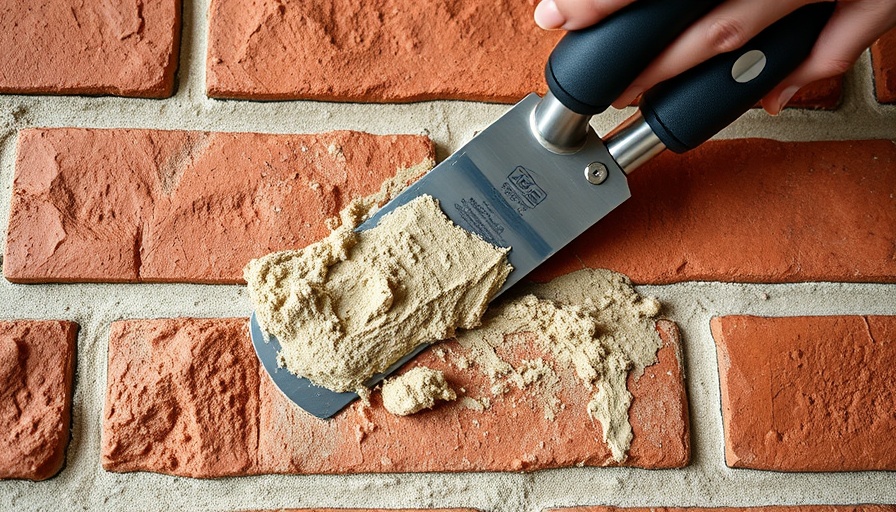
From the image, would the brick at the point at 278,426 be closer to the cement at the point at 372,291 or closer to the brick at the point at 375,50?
the cement at the point at 372,291

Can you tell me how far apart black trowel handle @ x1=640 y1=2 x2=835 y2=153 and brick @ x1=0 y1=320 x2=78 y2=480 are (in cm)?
47

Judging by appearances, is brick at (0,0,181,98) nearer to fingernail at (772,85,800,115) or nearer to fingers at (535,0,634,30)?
fingers at (535,0,634,30)

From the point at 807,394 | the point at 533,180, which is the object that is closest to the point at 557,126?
the point at 533,180

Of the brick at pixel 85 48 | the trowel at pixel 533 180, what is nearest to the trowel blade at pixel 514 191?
the trowel at pixel 533 180

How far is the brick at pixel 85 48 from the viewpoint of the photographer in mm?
573

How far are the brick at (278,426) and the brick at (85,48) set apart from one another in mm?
197

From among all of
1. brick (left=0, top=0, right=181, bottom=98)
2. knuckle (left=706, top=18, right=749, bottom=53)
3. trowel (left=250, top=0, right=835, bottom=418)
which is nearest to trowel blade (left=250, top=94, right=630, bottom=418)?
trowel (left=250, top=0, right=835, bottom=418)

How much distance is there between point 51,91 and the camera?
58 centimetres

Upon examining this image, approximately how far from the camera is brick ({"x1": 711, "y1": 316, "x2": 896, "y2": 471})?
57cm

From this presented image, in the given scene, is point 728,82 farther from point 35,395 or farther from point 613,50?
point 35,395

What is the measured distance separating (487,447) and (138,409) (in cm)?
27

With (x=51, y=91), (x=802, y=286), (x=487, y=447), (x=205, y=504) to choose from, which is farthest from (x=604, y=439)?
(x=51, y=91)

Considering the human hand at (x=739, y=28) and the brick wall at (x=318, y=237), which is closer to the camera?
the human hand at (x=739, y=28)

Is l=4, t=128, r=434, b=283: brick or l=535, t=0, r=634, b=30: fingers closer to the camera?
l=535, t=0, r=634, b=30: fingers
